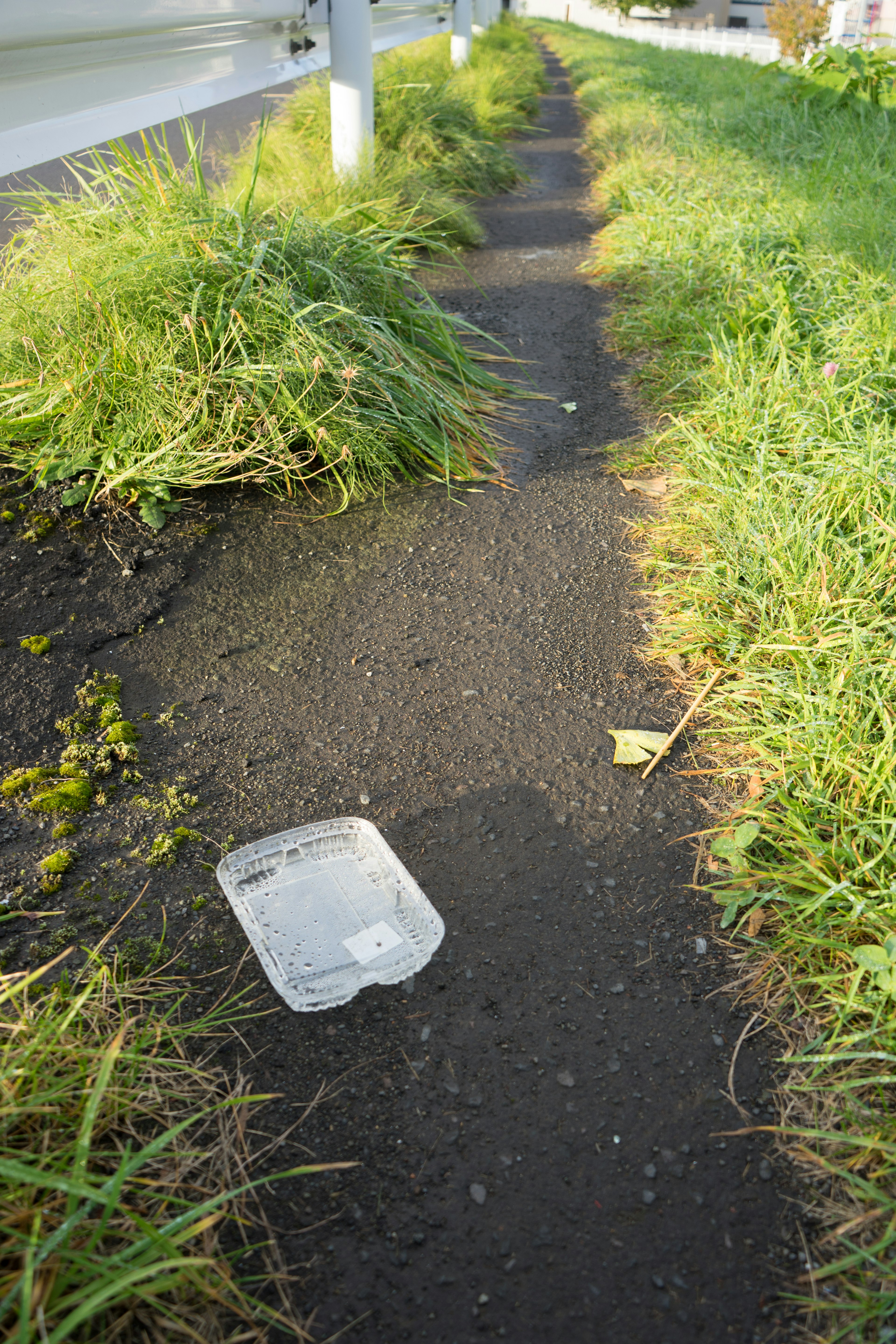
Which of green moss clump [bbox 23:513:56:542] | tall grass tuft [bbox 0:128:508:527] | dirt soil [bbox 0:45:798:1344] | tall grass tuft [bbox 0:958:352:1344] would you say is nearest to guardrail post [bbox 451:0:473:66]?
tall grass tuft [bbox 0:128:508:527]

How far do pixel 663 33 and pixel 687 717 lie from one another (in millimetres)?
46154

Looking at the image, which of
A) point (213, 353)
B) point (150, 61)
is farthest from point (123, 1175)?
point (150, 61)

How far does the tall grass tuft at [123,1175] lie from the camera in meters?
1.02

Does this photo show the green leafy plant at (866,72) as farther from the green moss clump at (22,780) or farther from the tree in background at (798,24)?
the tree in background at (798,24)

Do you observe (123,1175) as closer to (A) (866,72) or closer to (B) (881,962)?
(B) (881,962)

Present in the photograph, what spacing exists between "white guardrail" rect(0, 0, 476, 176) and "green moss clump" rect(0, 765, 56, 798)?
71.0 inches

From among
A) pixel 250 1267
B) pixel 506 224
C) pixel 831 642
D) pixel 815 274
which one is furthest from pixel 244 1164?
pixel 506 224

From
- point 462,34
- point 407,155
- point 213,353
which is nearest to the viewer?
point 213,353

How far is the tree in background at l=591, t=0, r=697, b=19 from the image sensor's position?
132 feet

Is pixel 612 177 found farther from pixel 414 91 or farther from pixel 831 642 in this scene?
pixel 831 642

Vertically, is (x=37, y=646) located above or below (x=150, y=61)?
below

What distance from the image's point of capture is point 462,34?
1025 cm

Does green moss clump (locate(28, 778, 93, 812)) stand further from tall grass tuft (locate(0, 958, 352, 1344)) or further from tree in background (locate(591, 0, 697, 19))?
tree in background (locate(591, 0, 697, 19))

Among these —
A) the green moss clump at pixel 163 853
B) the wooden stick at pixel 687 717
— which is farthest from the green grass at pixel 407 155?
the green moss clump at pixel 163 853
